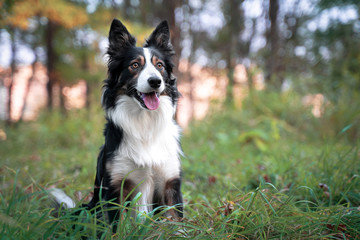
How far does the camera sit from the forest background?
5.41 feet

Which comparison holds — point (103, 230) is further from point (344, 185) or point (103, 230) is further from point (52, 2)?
point (52, 2)

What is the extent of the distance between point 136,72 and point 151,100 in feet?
1.03

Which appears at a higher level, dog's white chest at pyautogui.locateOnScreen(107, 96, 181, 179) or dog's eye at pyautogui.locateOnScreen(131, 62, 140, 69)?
dog's eye at pyautogui.locateOnScreen(131, 62, 140, 69)

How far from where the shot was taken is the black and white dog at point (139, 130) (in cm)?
194

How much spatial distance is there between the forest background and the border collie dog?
0.90ft

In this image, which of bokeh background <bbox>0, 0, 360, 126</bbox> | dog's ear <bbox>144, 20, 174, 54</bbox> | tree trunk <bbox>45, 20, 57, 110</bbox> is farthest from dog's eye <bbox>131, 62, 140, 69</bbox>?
tree trunk <bbox>45, 20, 57, 110</bbox>

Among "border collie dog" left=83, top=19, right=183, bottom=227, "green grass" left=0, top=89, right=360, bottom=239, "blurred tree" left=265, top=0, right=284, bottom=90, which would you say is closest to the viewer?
"green grass" left=0, top=89, right=360, bottom=239

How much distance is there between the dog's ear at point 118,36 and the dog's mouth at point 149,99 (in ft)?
1.86

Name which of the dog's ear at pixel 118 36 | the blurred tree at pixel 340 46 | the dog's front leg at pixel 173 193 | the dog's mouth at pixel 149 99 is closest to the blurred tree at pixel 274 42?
the blurred tree at pixel 340 46

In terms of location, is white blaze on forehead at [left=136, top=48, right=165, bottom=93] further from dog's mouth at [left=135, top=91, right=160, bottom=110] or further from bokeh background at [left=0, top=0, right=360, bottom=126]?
bokeh background at [left=0, top=0, right=360, bottom=126]

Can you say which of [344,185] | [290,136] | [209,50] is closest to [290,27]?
[209,50]

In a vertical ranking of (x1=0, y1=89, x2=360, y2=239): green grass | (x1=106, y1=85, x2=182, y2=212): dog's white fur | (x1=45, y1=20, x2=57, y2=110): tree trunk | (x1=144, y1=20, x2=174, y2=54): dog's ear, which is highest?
(x1=45, y1=20, x2=57, y2=110): tree trunk

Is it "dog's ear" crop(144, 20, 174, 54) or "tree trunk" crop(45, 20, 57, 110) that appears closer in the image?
"dog's ear" crop(144, 20, 174, 54)

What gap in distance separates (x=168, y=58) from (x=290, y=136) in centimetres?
471
